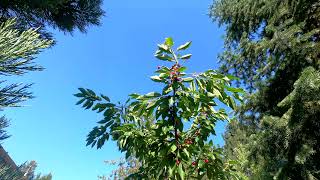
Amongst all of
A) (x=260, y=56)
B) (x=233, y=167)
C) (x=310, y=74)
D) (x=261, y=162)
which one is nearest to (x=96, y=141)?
(x=233, y=167)

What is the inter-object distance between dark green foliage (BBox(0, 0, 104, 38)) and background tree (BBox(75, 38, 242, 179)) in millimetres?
2642

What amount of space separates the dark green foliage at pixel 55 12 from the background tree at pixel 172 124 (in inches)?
104

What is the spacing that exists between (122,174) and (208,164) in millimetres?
16976

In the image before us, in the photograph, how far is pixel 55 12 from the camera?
5625 millimetres

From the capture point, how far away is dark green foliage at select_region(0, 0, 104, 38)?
16.9ft

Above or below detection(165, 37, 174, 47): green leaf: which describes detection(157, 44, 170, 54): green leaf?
below

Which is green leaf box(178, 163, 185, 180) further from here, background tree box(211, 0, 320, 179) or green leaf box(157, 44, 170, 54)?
background tree box(211, 0, 320, 179)

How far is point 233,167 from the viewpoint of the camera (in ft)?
11.3

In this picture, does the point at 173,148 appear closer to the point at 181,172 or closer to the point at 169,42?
the point at 181,172

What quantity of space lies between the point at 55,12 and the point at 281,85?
6.30 metres

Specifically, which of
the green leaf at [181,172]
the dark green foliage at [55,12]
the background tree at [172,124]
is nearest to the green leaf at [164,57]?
the background tree at [172,124]

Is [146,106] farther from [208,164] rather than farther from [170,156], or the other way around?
[208,164]

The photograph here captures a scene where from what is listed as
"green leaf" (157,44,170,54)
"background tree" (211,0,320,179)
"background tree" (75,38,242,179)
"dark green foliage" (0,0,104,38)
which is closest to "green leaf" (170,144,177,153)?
"background tree" (75,38,242,179)

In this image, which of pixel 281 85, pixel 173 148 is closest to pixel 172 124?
pixel 173 148
